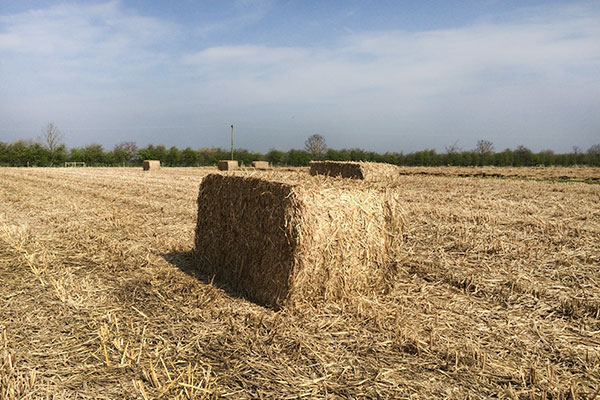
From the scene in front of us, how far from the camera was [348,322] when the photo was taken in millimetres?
4613

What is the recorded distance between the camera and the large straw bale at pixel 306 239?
4883 millimetres

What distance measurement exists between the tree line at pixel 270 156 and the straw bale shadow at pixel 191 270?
46144 millimetres

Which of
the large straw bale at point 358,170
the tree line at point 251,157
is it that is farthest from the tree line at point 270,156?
the large straw bale at point 358,170

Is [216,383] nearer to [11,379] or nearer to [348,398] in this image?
[348,398]

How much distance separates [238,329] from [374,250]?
2180 mm

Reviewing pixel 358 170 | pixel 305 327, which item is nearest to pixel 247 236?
pixel 305 327

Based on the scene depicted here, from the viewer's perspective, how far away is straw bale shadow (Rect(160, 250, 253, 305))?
18.2 ft

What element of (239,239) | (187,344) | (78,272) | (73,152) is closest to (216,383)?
(187,344)

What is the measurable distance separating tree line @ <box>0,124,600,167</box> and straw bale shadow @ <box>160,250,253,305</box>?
4614 centimetres

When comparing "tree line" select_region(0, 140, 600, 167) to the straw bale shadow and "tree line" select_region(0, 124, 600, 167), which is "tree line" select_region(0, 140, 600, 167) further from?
the straw bale shadow

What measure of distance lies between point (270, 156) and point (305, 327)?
188ft

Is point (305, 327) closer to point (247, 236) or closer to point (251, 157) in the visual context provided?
point (247, 236)

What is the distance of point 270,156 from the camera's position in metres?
60.9

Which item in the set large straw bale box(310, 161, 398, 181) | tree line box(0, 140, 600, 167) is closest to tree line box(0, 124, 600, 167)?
tree line box(0, 140, 600, 167)
